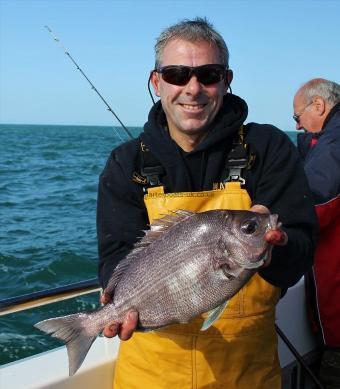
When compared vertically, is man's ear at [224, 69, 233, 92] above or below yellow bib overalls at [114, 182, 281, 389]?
above

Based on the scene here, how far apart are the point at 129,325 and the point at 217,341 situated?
510 millimetres

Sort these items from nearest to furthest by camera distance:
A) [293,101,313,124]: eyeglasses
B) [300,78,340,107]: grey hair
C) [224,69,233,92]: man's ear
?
[224,69,233,92]: man's ear
[300,78,340,107]: grey hair
[293,101,313,124]: eyeglasses

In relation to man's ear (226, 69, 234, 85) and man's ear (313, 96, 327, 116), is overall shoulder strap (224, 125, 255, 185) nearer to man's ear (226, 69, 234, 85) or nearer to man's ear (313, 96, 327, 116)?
man's ear (226, 69, 234, 85)

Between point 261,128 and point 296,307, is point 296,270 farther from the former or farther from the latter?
point 296,307

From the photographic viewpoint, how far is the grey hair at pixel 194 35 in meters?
2.80

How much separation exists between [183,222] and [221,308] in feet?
1.45

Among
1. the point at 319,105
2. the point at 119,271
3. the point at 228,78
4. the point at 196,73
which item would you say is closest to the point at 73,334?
the point at 119,271

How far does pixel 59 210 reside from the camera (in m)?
15.0

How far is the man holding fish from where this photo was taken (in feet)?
7.83

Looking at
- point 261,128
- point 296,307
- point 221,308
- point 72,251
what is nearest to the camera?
point 221,308

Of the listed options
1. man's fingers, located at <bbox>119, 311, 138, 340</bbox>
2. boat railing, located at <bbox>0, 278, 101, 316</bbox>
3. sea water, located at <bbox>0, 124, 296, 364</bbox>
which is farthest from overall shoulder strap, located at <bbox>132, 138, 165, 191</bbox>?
sea water, located at <bbox>0, 124, 296, 364</bbox>

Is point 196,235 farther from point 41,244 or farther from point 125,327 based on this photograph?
point 41,244

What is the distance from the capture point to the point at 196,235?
242 cm

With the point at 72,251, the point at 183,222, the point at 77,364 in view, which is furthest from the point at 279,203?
the point at 72,251
